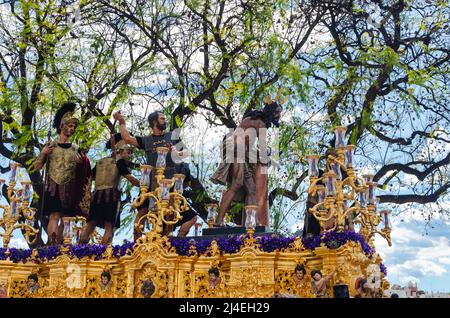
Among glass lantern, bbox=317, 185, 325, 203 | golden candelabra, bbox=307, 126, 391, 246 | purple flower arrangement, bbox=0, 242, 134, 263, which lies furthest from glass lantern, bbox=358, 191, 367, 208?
purple flower arrangement, bbox=0, 242, 134, 263

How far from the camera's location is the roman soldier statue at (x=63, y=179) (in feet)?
39.5

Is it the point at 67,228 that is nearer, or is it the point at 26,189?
the point at 67,228

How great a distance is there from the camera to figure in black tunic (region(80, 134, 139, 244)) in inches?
469

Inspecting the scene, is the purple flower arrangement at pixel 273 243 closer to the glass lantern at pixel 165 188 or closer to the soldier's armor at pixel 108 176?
the glass lantern at pixel 165 188

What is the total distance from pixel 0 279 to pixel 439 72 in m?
11.4

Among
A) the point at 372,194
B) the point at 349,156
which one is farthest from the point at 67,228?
the point at 372,194

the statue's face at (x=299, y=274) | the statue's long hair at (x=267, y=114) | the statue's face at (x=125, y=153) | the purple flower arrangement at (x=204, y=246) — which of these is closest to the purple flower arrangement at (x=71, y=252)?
the purple flower arrangement at (x=204, y=246)

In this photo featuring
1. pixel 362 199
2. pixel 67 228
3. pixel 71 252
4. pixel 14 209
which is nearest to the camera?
pixel 362 199

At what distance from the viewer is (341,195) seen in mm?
9414

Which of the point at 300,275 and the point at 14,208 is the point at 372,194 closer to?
the point at 300,275

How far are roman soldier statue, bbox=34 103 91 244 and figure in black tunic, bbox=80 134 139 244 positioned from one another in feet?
1.20

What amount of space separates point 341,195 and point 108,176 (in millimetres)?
4806

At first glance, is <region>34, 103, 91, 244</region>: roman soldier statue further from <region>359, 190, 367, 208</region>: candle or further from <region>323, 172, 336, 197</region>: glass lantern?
<region>359, 190, 367, 208</region>: candle

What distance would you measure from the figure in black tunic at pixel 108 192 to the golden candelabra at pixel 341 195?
3938mm
